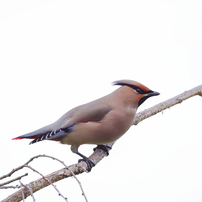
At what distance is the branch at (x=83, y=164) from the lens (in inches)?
62.3

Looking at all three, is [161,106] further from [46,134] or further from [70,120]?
[46,134]

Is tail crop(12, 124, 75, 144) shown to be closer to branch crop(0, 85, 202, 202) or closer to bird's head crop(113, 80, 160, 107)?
branch crop(0, 85, 202, 202)

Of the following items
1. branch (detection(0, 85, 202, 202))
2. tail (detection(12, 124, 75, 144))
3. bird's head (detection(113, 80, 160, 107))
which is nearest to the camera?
branch (detection(0, 85, 202, 202))

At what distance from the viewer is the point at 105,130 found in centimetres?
189

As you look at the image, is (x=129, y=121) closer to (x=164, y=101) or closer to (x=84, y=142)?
(x=84, y=142)

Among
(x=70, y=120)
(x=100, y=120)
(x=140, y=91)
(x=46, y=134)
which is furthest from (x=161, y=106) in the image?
(x=46, y=134)

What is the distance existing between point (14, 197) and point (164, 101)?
148cm

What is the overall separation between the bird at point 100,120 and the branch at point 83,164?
0.14 metres

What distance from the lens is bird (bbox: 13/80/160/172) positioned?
1.89m

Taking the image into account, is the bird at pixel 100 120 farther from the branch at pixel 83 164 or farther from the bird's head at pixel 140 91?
the branch at pixel 83 164

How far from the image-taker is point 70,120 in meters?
1.93

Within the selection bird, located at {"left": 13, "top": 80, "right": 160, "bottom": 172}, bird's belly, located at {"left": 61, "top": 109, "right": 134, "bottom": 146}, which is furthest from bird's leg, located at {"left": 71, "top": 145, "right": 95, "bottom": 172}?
bird's belly, located at {"left": 61, "top": 109, "right": 134, "bottom": 146}

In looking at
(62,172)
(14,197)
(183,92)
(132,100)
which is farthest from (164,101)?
(14,197)

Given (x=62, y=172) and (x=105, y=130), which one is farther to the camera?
(x=105, y=130)
